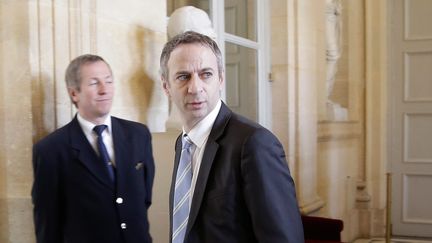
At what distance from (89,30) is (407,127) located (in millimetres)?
5220

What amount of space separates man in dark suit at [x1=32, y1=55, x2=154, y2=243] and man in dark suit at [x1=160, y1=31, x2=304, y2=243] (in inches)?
22.5

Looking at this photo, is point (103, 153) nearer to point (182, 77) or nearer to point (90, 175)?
point (90, 175)

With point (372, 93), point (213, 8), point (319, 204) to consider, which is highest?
point (213, 8)

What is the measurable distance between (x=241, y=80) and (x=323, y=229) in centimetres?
156

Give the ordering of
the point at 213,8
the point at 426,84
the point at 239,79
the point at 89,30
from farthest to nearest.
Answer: the point at 426,84
the point at 239,79
the point at 213,8
the point at 89,30

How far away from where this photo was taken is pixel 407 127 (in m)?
6.79

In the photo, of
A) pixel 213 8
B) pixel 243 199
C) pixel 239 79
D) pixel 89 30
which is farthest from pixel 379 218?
pixel 243 199

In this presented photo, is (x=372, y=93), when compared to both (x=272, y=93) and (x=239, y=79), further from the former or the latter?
(x=239, y=79)

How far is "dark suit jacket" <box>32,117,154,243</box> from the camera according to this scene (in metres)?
1.98

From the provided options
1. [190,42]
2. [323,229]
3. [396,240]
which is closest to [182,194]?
[190,42]

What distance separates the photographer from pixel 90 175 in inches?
79.9

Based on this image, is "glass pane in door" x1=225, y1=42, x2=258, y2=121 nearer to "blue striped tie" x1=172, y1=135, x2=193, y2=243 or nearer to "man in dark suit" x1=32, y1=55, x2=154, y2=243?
"man in dark suit" x1=32, y1=55, x2=154, y2=243

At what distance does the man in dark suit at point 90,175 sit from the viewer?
1992 mm

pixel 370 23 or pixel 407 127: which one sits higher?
pixel 370 23
